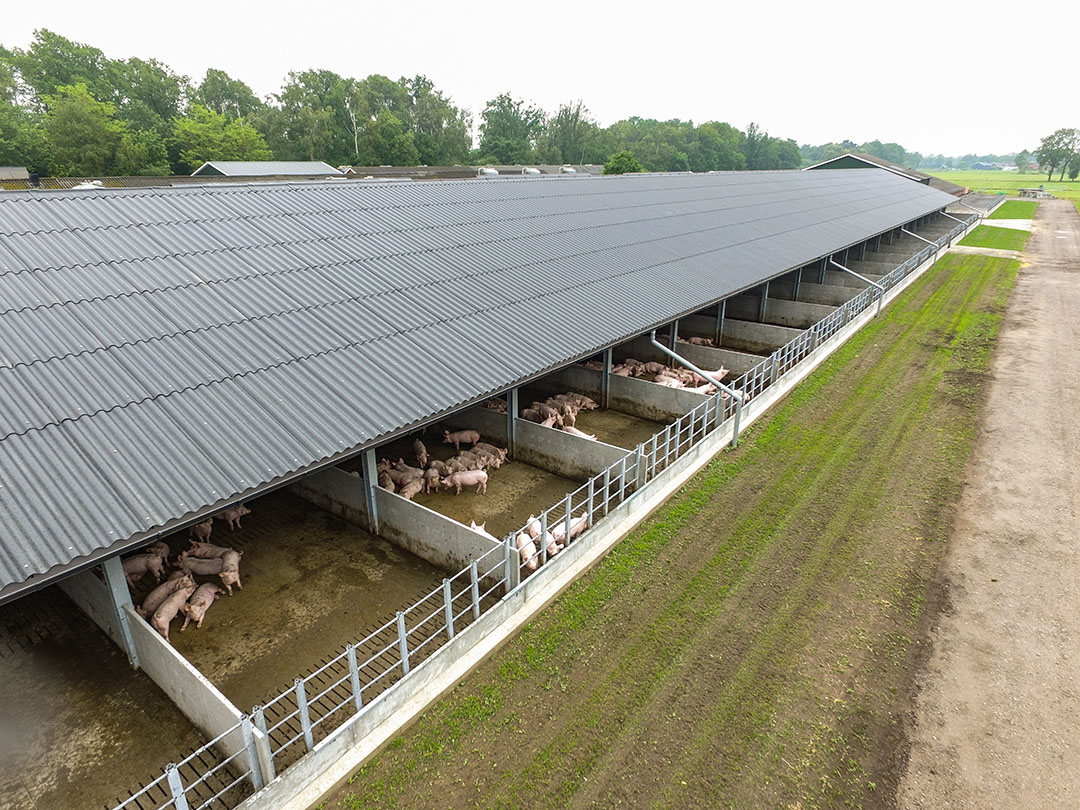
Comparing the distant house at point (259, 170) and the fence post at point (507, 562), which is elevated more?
the distant house at point (259, 170)

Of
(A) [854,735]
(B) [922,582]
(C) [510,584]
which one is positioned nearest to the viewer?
(A) [854,735]

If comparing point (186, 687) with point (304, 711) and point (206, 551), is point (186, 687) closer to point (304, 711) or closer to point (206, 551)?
point (304, 711)

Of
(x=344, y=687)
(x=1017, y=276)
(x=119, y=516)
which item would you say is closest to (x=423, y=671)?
(x=344, y=687)

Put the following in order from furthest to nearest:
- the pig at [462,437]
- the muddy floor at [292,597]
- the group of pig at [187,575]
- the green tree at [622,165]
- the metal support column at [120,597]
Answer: the green tree at [622,165]
the pig at [462,437]
the group of pig at [187,575]
the muddy floor at [292,597]
the metal support column at [120,597]

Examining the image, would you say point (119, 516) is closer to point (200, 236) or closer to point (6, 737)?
point (6, 737)

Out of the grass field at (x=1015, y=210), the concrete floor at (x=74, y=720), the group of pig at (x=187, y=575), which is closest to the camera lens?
the concrete floor at (x=74, y=720)

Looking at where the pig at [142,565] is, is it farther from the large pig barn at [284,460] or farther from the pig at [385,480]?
the pig at [385,480]

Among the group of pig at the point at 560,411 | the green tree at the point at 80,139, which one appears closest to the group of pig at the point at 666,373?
the group of pig at the point at 560,411
